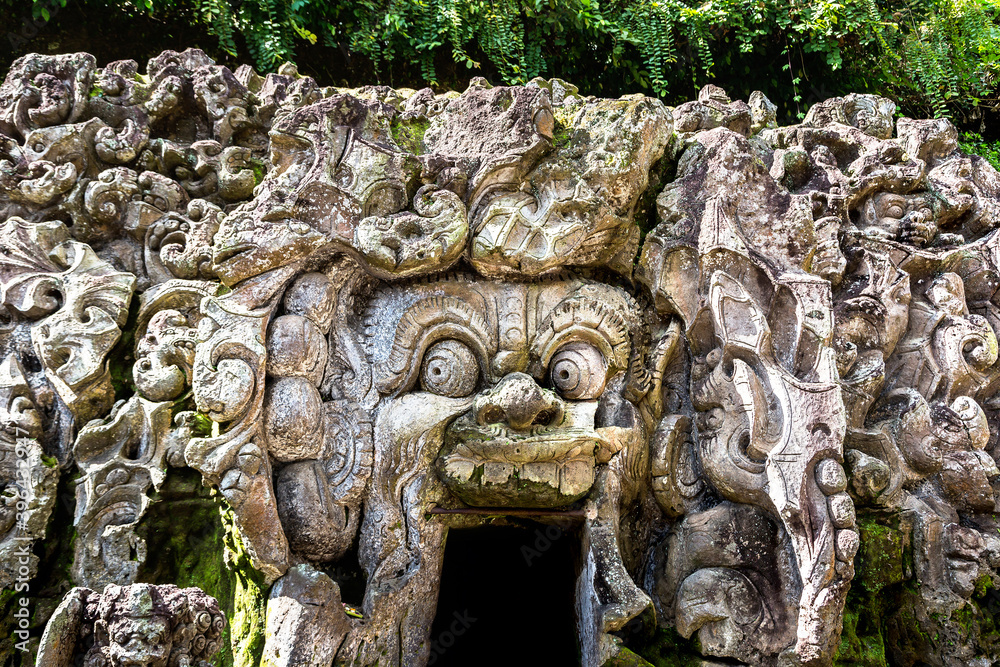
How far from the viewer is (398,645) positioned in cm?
293

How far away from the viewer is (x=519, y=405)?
2.90 metres

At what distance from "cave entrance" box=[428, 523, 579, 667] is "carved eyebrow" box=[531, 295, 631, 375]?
103cm

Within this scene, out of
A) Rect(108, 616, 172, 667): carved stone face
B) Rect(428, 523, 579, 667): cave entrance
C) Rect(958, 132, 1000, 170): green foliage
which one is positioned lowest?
Rect(428, 523, 579, 667): cave entrance

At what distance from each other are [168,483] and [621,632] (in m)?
2.08

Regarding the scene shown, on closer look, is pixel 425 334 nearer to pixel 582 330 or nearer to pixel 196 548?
pixel 582 330

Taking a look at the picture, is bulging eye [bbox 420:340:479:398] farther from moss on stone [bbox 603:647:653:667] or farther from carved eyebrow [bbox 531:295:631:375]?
moss on stone [bbox 603:647:653:667]

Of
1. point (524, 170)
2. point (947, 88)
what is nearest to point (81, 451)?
point (524, 170)

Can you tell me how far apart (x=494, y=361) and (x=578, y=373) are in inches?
15.2

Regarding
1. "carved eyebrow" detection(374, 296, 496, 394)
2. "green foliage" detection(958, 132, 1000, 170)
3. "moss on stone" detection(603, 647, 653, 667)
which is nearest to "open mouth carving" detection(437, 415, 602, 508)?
"carved eyebrow" detection(374, 296, 496, 394)

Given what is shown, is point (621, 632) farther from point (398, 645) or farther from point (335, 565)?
point (335, 565)

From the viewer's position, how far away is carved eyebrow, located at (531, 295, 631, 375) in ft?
10.7

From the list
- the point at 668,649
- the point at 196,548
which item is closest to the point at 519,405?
the point at 668,649

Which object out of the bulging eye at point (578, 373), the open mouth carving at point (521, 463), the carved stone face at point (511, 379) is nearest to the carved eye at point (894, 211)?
the carved stone face at point (511, 379)

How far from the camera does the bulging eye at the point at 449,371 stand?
319 centimetres
